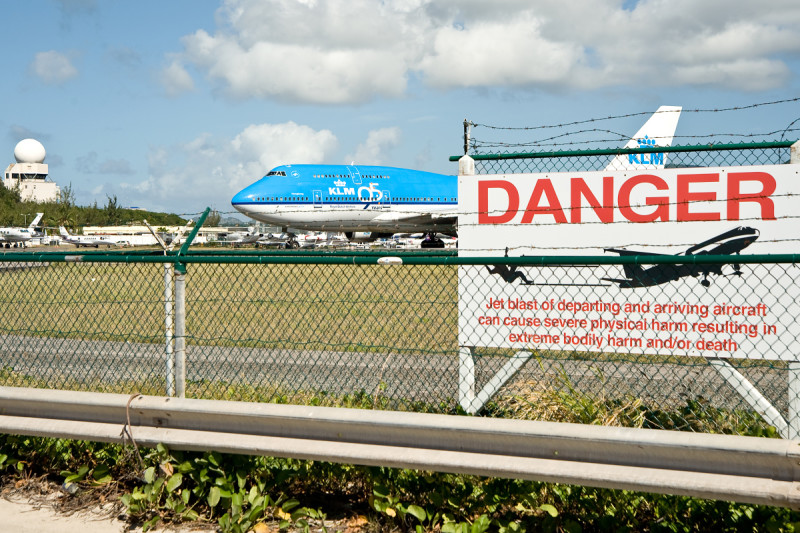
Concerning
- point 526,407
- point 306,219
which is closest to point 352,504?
point 526,407

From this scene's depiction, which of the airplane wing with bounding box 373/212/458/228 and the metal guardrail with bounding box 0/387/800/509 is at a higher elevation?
the airplane wing with bounding box 373/212/458/228

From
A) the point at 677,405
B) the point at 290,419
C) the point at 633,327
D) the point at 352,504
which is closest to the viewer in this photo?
the point at 290,419

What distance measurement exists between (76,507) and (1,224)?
70823mm

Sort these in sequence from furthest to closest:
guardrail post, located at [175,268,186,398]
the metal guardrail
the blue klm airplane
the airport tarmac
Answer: the blue klm airplane < the airport tarmac < guardrail post, located at [175,268,186,398] < the metal guardrail

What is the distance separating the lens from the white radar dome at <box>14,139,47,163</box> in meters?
127

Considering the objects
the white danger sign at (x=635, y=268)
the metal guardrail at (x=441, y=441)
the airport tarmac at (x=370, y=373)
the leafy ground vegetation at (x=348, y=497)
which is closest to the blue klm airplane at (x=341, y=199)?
the airport tarmac at (x=370, y=373)

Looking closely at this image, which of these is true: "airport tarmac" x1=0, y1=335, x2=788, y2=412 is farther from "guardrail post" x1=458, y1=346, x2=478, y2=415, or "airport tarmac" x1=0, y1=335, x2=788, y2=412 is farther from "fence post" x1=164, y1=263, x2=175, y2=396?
"fence post" x1=164, y1=263, x2=175, y2=396

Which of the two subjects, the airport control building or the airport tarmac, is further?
the airport control building

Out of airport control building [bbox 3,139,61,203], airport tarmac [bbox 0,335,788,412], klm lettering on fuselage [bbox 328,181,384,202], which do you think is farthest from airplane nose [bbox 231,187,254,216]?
airport control building [bbox 3,139,61,203]

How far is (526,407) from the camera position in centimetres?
532

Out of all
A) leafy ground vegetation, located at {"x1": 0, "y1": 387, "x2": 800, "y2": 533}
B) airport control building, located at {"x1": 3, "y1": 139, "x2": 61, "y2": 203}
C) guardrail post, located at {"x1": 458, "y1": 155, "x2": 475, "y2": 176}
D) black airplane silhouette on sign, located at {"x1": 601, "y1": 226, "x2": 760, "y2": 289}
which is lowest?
leafy ground vegetation, located at {"x1": 0, "y1": 387, "x2": 800, "y2": 533}

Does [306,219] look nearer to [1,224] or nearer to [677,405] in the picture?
[677,405]

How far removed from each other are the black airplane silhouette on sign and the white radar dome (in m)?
139

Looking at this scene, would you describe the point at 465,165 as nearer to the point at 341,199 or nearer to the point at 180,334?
the point at 180,334
